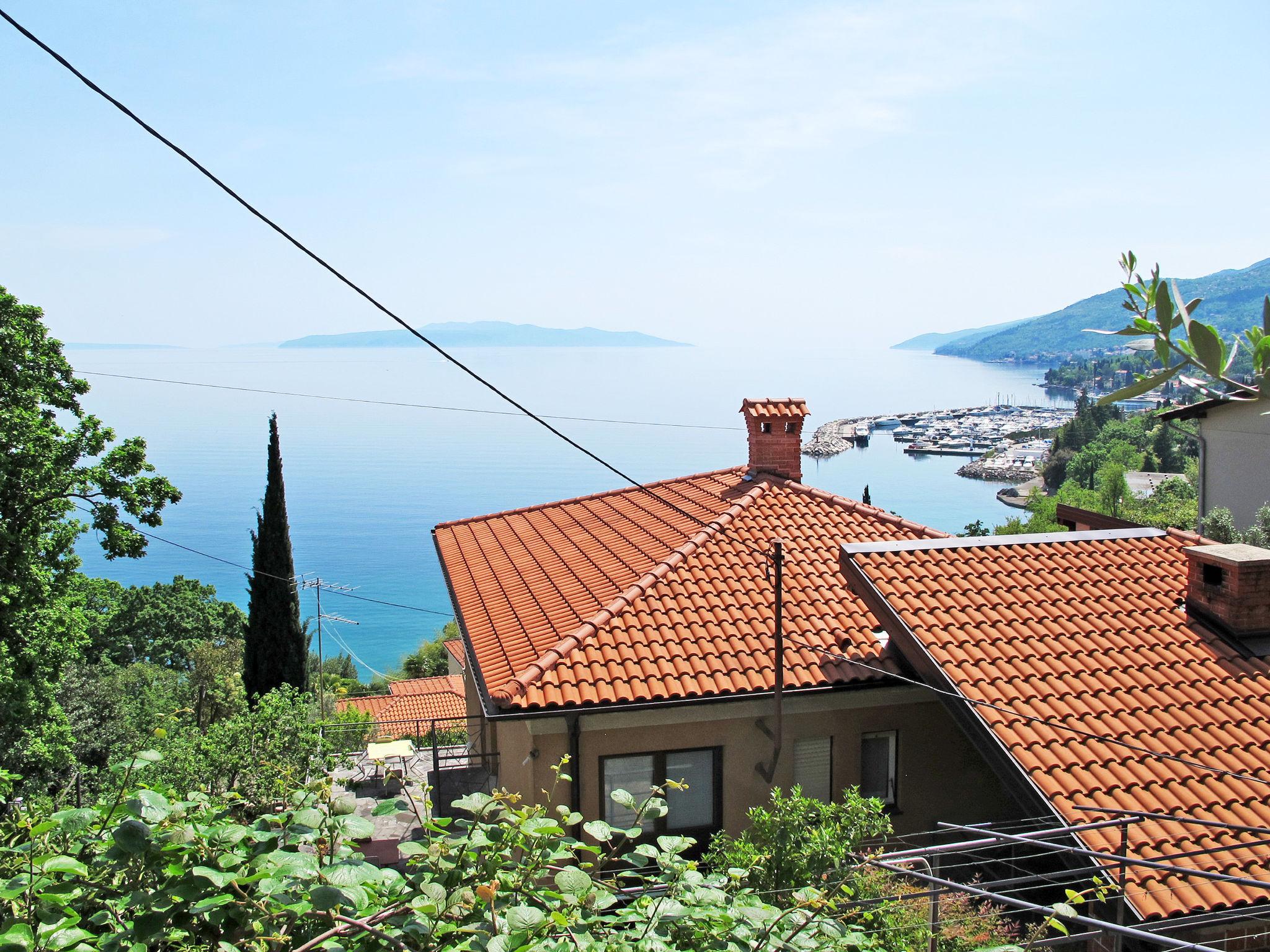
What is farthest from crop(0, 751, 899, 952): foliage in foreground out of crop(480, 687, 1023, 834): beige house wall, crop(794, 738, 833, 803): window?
crop(794, 738, 833, 803): window

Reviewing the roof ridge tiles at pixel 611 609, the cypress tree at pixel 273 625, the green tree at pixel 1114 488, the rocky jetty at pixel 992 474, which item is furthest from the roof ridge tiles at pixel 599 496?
the rocky jetty at pixel 992 474

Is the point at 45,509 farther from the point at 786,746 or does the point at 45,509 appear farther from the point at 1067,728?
the point at 1067,728

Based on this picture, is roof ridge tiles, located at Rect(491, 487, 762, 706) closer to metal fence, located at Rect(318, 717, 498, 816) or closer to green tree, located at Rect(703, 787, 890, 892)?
metal fence, located at Rect(318, 717, 498, 816)

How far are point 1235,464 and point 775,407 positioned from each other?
567 inches

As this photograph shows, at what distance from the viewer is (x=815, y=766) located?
9531mm

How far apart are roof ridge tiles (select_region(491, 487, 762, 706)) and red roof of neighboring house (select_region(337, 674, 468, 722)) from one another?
20567 millimetres

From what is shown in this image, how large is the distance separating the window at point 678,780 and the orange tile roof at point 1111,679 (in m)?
2.30

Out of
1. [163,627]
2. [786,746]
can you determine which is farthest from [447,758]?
[163,627]

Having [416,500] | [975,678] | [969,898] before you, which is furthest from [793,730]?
[416,500]

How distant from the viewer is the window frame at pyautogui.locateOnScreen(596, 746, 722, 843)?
9.02 meters

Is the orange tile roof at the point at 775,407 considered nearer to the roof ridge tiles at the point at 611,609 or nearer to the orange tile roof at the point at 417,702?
the roof ridge tiles at the point at 611,609

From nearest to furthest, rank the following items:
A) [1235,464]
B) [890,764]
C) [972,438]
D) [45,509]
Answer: [890,764]
[45,509]
[1235,464]
[972,438]

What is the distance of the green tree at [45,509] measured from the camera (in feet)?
59.0

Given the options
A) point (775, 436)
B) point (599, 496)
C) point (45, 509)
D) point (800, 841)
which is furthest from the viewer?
point (45, 509)
